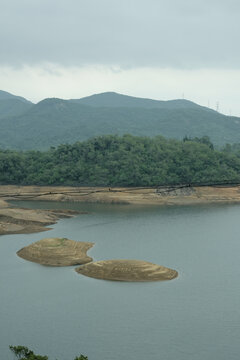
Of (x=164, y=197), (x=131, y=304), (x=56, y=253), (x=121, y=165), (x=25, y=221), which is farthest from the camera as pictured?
(x=121, y=165)

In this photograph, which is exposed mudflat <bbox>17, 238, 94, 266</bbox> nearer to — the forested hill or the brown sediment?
the brown sediment

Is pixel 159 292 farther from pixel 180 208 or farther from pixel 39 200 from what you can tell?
pixel 39 200

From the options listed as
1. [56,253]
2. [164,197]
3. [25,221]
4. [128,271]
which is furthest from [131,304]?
[164,197]

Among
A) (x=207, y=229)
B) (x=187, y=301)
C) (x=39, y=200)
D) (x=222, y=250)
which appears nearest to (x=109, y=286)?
(x=187, y=301)

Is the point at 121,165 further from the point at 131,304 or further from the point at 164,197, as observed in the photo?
the point at 131,304

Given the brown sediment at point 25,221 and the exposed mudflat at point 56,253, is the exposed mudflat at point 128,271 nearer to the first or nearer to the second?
the exposed mudflat at point 56,253

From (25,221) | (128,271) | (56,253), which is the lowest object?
(128,271)
